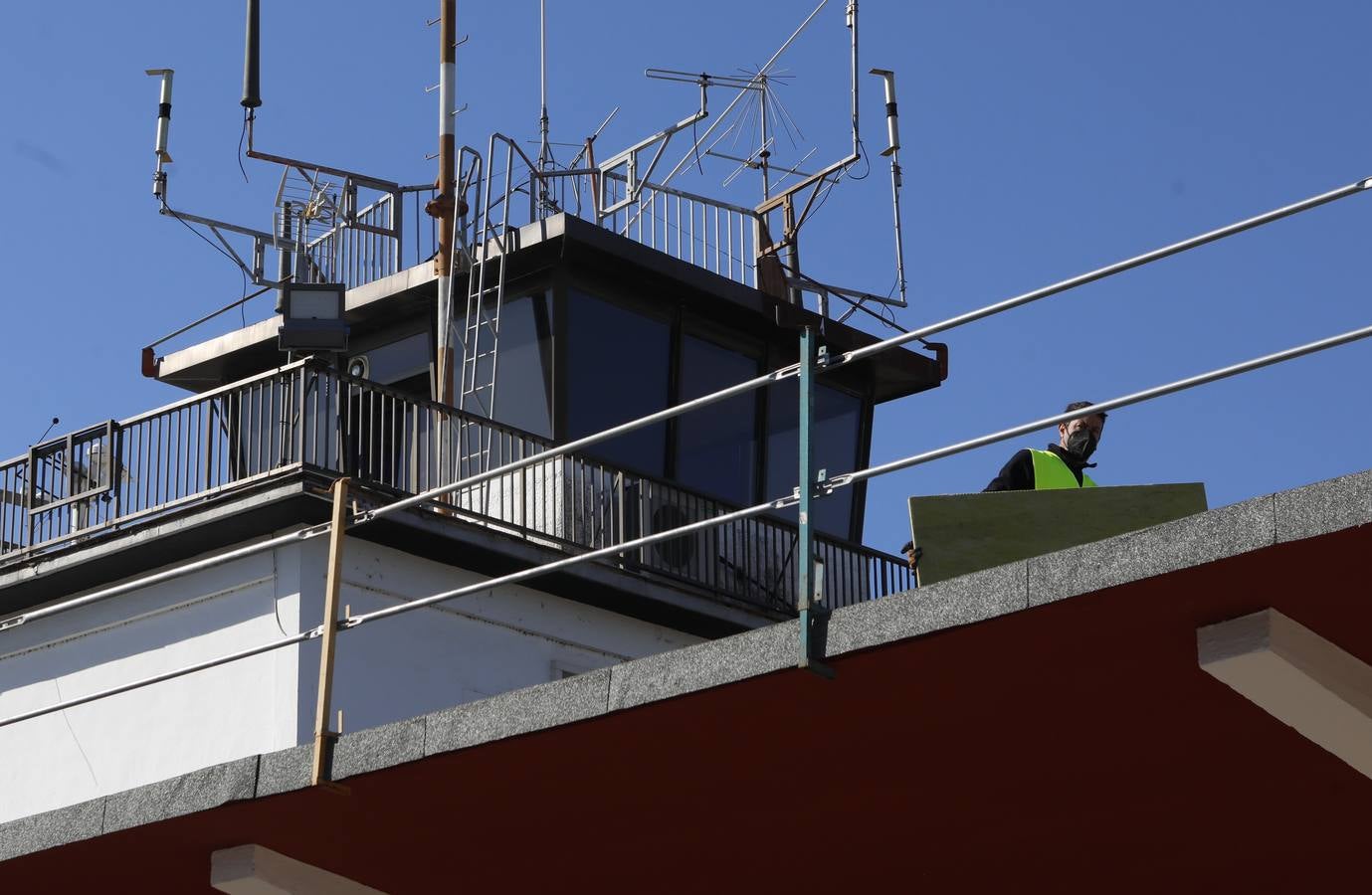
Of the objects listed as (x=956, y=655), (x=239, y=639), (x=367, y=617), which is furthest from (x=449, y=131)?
(x=956, y=655)

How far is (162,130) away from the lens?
70.7 feet

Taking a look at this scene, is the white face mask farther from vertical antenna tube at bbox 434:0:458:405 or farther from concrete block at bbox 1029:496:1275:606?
vertical antenna tube at bbox 434:0:458:405

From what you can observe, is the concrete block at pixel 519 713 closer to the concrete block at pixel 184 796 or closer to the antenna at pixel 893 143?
the concrete block at pixel 184 796

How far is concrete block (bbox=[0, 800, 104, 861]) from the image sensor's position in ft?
30.6

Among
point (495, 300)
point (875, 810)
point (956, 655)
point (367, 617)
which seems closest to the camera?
point (956, 655)

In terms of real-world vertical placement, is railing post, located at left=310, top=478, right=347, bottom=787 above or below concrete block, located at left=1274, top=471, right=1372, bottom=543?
below

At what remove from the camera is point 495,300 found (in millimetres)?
20047

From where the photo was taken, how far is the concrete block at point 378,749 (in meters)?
8.23

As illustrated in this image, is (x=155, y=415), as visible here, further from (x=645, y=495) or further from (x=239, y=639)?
(x=645, y=495)

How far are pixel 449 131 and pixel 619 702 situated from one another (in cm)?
1425

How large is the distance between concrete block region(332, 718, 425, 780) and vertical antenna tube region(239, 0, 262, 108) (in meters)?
14.1

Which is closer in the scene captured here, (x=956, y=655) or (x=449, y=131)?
(x=956, y=655)

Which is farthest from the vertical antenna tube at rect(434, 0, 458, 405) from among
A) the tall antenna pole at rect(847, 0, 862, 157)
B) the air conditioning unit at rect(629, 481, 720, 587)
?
the tall antenna pole at rect(847, 0, 862, 157)

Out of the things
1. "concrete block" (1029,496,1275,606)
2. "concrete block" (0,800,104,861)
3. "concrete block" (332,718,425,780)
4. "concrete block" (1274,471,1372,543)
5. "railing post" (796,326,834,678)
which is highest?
"concrete block" (1274,471,1372,543)
